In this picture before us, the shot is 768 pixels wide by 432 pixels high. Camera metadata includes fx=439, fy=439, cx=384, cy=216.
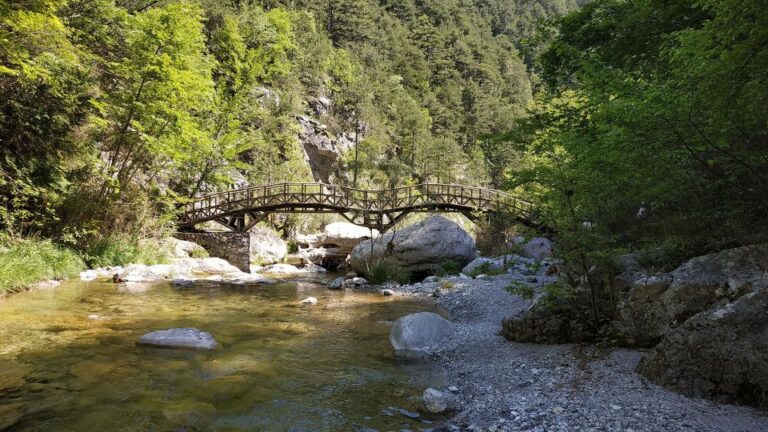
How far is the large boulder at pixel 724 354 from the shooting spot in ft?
11.9

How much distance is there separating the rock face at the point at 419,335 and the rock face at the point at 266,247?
1393 cm

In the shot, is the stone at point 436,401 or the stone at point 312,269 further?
the stone at point 312,269

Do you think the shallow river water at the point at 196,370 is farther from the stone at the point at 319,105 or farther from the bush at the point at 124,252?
the stone at the point at 319,105

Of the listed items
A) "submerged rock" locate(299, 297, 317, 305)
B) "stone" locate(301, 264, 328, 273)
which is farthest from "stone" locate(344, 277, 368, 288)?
"stone" locate(301, 264, 328, 273)

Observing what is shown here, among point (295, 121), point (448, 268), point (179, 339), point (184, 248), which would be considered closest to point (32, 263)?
point (179, 339)

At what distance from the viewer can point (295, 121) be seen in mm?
31781

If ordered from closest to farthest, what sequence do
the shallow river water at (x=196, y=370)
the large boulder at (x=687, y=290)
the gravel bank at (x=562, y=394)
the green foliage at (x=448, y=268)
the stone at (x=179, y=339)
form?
the gravel bank at (x=562, y=394), the shallow river water at (x=196, y=370), the large boulder at (x=687, y=290), the stone at (x=179, y=339), the green foliage at (x=448, y=268)

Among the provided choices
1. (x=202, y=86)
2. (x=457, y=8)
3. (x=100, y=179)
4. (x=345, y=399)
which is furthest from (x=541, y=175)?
(x=457, y=8)

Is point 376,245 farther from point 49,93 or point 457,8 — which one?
point 457,8

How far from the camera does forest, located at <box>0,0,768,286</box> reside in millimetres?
4148

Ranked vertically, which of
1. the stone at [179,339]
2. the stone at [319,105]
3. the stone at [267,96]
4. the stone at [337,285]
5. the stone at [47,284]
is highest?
the stone at [319,105]

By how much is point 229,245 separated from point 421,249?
813cm

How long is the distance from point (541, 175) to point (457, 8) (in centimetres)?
7345

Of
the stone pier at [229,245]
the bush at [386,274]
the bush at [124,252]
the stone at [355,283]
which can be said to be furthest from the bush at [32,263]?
the bush at [386,274]
